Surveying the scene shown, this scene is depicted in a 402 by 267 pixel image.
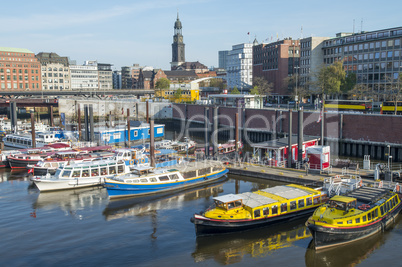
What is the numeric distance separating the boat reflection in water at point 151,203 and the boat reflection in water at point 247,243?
7760mm

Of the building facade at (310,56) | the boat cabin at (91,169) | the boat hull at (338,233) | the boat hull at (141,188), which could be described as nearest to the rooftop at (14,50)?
the building facade at (310,56)

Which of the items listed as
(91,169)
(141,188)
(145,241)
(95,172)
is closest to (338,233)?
(145,241)

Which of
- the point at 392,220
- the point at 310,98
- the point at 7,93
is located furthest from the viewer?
the point at 7,93

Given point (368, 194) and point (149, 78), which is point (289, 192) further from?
point (149, 78)

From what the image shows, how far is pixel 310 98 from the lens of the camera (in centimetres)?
10988

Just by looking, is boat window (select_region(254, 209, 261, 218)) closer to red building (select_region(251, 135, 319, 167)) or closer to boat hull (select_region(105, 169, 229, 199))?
boat hull (select_region(105, 169, 229, 199))

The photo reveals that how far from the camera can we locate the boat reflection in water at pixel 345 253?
73.1ft

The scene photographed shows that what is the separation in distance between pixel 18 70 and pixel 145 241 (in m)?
146

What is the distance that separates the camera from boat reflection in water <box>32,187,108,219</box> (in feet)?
107

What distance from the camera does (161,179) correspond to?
35.7m

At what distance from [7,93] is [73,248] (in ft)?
371

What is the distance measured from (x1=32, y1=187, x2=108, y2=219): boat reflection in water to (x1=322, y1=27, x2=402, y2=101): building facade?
7200cm

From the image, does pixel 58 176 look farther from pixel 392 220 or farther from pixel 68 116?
pixel 68 116

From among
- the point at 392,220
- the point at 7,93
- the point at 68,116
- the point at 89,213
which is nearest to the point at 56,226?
the point at 89,213
